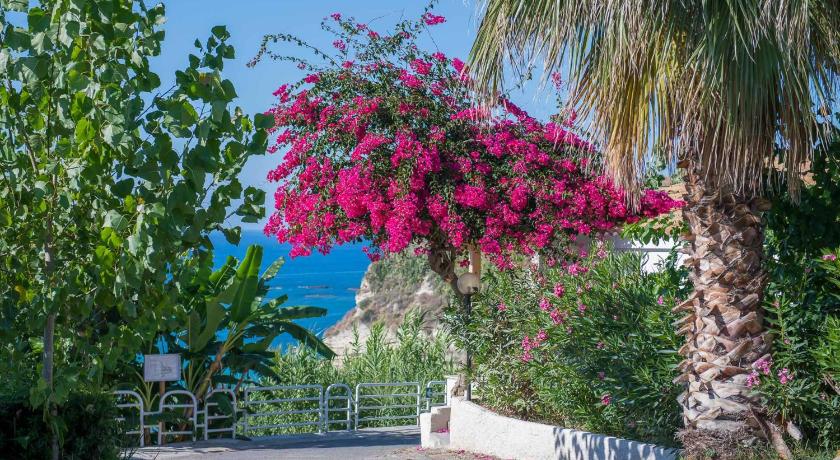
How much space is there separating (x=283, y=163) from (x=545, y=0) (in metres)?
7.89

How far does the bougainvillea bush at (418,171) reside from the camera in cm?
1375

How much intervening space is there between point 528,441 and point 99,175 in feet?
25.0

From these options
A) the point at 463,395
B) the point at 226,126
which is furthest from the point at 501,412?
the point at 226,126

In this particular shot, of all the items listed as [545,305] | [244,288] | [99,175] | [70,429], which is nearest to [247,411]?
[244,288]

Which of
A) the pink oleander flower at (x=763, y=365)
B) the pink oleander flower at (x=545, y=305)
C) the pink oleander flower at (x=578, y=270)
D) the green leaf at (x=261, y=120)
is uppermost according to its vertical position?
the green leaf at (x=261, y=120)

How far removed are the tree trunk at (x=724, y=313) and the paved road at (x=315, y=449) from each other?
4697 mm

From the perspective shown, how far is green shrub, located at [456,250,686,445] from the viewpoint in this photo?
920 centimetres

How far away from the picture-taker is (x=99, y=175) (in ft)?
14.4

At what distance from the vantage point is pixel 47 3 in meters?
4.39

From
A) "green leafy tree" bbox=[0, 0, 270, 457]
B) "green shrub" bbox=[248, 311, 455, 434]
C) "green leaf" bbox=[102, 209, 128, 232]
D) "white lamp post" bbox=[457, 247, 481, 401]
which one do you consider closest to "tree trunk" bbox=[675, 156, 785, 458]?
"green leafy tree" bbox=[0, 0, 270, 457]

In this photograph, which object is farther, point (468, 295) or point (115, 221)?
point (468, 295)

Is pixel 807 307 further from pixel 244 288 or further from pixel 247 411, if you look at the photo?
pixel 244 288

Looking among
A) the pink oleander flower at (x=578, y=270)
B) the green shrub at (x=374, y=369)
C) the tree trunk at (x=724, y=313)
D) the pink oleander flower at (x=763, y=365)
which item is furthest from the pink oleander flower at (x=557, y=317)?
the green shrub at (x=374, y=369)

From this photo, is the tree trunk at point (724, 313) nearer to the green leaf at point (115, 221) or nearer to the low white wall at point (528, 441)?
the low white wall at point (528, 441)
